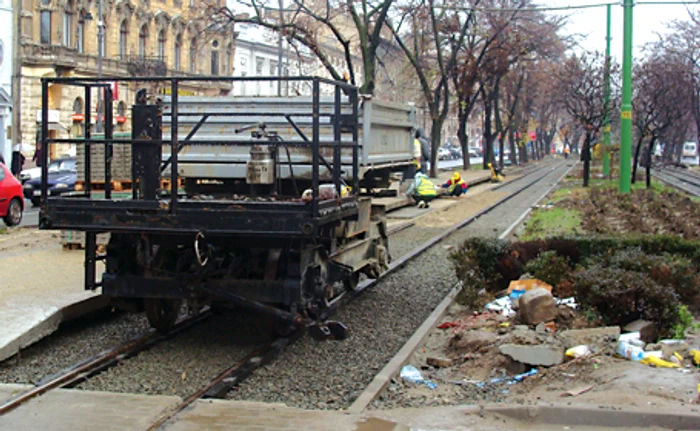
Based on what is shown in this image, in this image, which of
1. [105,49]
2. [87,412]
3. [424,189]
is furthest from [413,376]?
[105,49]

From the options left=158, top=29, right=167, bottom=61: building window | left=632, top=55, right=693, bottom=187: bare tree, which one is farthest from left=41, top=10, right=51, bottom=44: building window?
left=632, top=55, right=693, bottom=187: bare tree

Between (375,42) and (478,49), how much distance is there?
20.4m

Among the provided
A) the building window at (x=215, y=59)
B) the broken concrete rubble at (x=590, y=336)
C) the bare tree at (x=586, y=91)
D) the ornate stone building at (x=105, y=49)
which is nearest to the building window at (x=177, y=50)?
the ornate stone building at (x=105, y=49)

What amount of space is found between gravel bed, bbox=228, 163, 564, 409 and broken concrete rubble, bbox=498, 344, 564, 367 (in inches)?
47.6

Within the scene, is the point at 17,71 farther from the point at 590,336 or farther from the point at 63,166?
the point at 590,336

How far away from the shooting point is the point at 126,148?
13125 millimetres

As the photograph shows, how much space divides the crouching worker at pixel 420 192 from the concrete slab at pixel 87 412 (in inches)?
809

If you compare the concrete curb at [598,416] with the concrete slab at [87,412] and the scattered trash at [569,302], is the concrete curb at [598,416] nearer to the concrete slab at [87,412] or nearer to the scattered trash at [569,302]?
the concrete slab at [87,412]

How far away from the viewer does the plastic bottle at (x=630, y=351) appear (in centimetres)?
755

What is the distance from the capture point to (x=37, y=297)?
9719 millimetres

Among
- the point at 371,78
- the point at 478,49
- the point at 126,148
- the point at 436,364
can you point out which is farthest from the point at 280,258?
the point at 478,49

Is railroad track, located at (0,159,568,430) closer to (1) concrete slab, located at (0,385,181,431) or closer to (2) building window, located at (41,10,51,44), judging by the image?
(1) concrete slab, located at (0,385,181,431)

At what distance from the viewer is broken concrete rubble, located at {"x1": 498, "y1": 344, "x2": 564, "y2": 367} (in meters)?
7.71

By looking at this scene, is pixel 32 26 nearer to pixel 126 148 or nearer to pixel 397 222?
pixel 397 222
